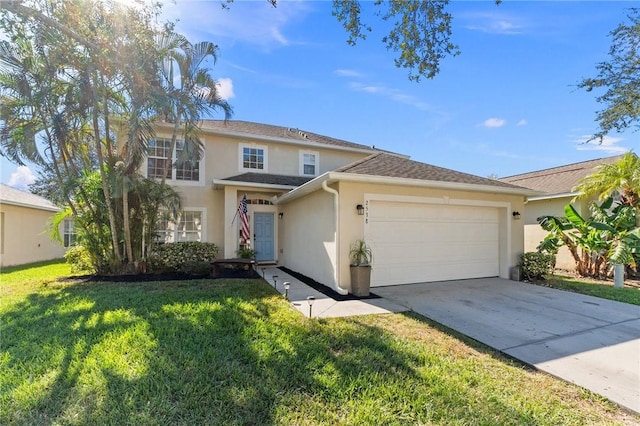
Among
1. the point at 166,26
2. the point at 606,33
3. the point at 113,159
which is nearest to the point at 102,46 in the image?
the point at 166,26

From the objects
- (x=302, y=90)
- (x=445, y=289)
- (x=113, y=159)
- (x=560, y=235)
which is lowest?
(x=445, y=289)

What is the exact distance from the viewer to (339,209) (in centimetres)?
762

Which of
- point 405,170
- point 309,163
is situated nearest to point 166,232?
point 309,163

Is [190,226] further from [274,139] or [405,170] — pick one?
[405,170]

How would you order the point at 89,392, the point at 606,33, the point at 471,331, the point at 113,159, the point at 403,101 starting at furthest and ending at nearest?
the point at 403,101 → the point at 113,159 → the point at 606,33 → the point at 471,331 → the point at 89,392

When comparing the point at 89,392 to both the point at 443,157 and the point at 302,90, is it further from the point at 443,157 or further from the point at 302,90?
the point at 443,157

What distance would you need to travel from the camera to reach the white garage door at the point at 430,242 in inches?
331

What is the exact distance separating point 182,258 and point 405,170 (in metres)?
8.44

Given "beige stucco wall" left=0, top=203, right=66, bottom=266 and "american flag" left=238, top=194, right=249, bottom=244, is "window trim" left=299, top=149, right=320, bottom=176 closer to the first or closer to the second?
"american flag" left=238, top=194, right=249, bottom=244

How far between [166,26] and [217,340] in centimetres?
951

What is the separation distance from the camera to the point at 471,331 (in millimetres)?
5027

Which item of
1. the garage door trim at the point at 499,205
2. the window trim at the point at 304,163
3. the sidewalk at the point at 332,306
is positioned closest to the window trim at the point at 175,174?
the window trim at the point at 304,163

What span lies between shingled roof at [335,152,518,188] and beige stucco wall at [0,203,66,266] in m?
12.9

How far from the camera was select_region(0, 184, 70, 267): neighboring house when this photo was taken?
1299 centimetres
